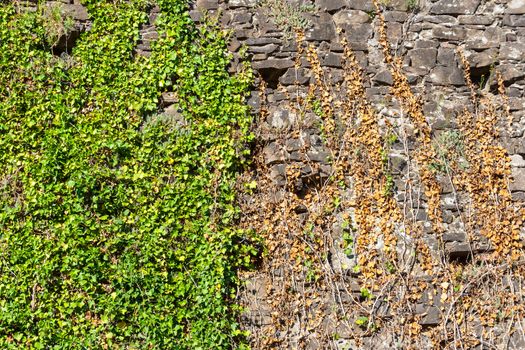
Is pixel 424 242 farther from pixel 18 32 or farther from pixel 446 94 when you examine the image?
pixel 18 32

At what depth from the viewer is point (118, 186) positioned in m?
5.94

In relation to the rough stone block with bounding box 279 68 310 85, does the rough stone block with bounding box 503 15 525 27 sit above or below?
above

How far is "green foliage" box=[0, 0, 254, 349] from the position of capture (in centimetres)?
562

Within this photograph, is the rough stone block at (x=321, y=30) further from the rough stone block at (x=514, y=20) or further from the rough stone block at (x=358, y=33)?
the rough stone block at (x=514, y=20)

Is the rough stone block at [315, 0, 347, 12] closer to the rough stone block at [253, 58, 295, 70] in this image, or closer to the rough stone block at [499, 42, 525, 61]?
the rough stone block at [253, 58, 295, 70]

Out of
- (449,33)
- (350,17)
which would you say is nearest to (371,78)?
(350,17)

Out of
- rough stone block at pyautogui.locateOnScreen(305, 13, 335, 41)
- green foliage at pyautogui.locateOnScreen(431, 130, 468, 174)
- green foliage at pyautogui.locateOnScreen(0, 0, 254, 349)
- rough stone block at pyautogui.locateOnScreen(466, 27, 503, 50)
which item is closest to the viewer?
green foliage at pyautogui.locateOnScreen(0, 0, 254, 349)

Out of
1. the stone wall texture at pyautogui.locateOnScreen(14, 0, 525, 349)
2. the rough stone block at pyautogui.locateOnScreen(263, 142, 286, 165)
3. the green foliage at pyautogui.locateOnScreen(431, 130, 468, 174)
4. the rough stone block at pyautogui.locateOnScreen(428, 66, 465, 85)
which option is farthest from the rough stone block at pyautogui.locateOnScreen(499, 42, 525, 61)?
the rough stone block at pyautogui.locateOnScreen(263, 142, 286, 165)

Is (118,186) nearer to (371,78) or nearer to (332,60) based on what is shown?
(332,60)

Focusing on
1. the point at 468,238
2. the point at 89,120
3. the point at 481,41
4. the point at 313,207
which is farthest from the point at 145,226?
the point at 481,41

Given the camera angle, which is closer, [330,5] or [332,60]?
[332,60]

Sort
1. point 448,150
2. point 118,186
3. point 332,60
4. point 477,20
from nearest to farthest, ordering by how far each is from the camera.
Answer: point 118,186 < point 448,150 < point 332,60 < point 477,20

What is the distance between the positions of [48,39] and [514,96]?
4456 millimetres

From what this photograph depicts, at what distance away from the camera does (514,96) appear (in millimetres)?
6609
